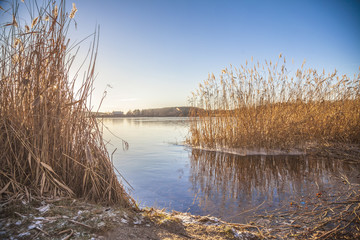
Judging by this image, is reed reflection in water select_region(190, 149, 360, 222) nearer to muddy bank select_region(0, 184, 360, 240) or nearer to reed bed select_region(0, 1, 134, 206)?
muddy bank select_region(0, 184, 360, 240)

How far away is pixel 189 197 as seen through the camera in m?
2.79

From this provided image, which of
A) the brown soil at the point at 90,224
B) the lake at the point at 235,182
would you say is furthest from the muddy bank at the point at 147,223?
the lake at the point at 235,182

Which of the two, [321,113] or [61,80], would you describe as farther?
[321,113]

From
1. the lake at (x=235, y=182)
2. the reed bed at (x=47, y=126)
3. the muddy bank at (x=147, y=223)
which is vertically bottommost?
the lake at (x=235, y=182)

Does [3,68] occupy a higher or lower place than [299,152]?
higher

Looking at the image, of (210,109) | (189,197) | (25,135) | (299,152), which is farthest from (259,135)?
(25,135)

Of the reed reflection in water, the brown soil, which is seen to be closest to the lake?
the reed reflection in water

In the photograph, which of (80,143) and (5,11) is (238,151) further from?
(5,11)

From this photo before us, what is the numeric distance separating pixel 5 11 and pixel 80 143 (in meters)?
1.35

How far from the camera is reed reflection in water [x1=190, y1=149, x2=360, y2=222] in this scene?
2.46 m

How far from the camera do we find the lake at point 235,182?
2.48 metres

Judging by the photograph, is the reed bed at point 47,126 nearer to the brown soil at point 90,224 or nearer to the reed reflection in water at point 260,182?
the brown soil at point 90,224

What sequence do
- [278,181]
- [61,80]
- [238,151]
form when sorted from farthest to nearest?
1. [238,151]
2. [278,181]
3. [61,80]

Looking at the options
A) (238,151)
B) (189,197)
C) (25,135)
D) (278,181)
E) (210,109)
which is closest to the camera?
(25,135)
